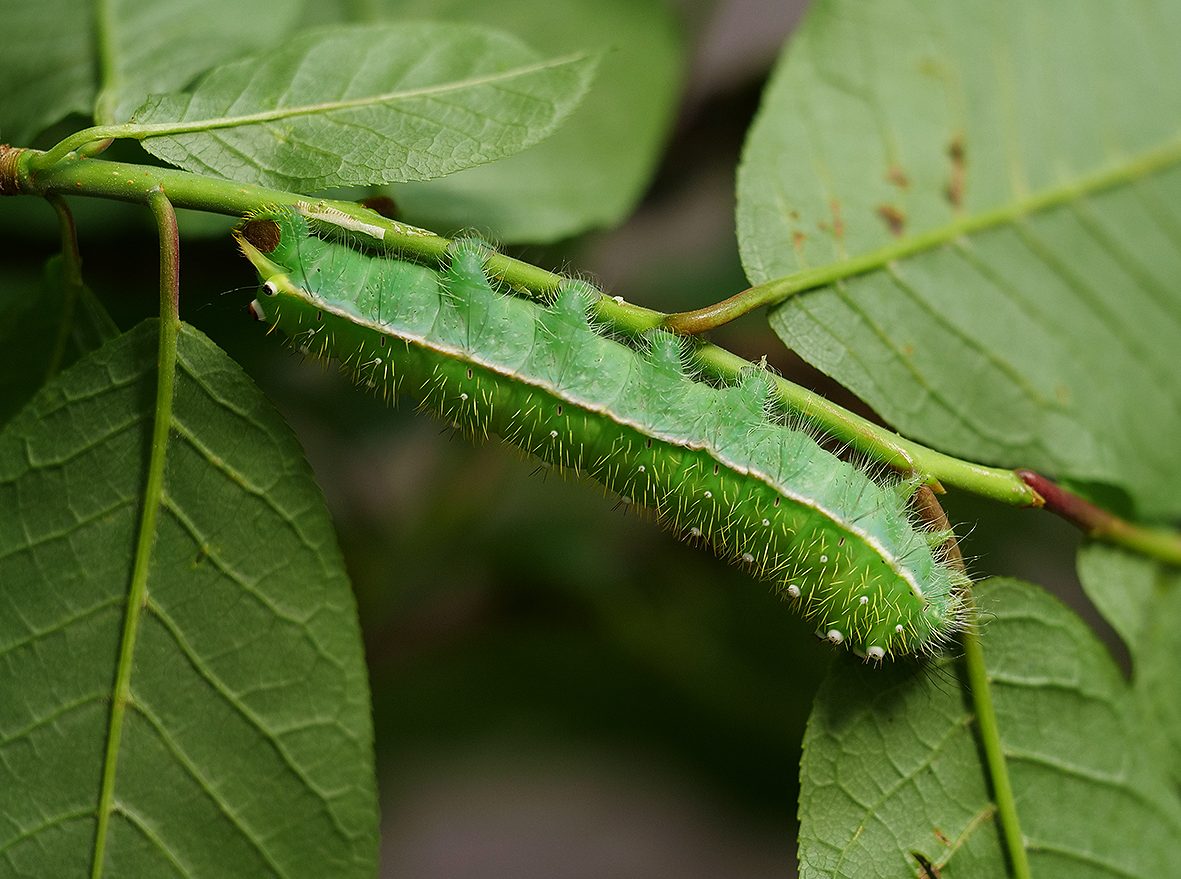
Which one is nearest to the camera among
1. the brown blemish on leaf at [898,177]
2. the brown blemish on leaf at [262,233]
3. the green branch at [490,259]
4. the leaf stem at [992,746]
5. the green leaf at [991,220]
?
the green branch at [490,259]

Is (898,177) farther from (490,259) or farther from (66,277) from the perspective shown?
(66,277)

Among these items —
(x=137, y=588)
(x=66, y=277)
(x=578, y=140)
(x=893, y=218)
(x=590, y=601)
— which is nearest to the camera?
(x=137, y=588)

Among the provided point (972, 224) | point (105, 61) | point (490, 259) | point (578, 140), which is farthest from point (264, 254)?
point (972, 224)

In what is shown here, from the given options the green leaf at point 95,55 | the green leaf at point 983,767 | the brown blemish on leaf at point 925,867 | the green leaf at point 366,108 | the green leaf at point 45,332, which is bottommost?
the brown blemish on leaf at point 925,867

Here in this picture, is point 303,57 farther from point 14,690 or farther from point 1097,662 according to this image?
point 1097,662

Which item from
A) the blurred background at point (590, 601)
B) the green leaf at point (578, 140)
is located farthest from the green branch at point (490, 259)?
the blurred background at point (590, 601)

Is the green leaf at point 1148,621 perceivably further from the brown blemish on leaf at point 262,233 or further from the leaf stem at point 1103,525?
the brown blemish on leaf at point 262,233

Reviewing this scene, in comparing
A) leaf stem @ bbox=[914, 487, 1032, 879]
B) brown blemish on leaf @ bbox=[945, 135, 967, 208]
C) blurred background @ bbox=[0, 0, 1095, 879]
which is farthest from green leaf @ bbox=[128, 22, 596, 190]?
blurred background @ bbox=[0, 0, 1095, 879]

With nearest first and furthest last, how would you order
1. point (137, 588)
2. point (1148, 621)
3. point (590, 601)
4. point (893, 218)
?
point (137, 588) < point (893, 218) < point (1148, 621) < point (590, 601)
